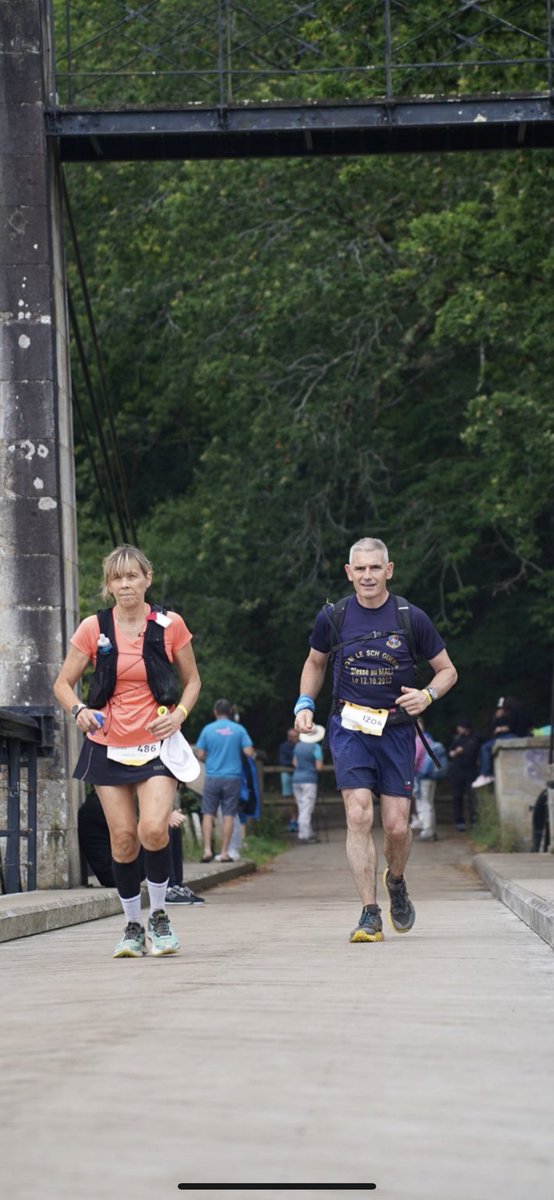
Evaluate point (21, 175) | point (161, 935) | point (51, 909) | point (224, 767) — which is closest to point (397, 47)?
point (21, 175)

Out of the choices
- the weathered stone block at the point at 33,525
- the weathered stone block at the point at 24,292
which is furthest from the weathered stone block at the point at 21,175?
the weathered stone block at the point at 33,525

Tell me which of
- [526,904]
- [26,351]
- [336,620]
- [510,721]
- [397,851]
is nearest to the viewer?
[336,620]

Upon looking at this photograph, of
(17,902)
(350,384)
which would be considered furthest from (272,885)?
(350,384)

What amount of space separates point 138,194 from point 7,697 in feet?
60.9

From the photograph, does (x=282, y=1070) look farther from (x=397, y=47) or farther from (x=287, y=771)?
(x=287, y=771)

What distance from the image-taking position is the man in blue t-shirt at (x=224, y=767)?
783 inches

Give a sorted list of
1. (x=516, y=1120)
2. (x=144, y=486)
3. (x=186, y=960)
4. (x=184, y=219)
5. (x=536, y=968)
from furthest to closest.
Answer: (x=144, y=486)
(x=184, y=219)
(x=186, y=960)
(x=536, y=968)
(x=516, y=1120)

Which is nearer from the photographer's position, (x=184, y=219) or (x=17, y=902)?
(x=17, y=902)

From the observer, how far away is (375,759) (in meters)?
8.73

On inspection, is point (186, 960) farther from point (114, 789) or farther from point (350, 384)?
point (350, 384)

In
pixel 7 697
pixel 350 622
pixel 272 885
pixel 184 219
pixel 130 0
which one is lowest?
pixel 272 885

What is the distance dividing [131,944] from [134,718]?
38.0 inches

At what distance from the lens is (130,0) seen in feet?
94.9

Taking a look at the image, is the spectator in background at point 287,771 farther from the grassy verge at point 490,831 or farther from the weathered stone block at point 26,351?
the weathered stone block at point 26,351
